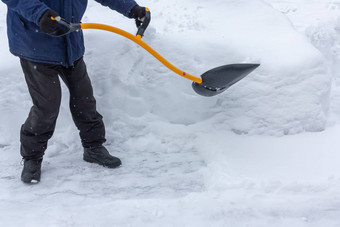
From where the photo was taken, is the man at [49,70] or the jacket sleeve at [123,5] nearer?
the man at [49,70]

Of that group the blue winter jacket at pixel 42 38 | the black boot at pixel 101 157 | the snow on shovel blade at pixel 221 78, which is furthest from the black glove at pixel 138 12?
the black boot at pixel 101 157

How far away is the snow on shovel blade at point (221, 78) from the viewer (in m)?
2.82

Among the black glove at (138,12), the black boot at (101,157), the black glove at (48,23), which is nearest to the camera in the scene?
the black glove at (48,23)

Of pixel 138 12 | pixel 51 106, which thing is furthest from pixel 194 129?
pixel 51 106

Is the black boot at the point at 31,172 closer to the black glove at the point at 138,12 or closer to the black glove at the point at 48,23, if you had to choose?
the black glove at the point at 48,23

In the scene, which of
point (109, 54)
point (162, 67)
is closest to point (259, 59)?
point (162, 67)

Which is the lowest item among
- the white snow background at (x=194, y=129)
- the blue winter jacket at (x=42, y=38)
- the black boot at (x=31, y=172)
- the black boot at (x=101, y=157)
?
the black boot at (x=31, y=172)

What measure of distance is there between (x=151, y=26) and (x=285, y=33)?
1.21m

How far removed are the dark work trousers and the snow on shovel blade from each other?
0.83m

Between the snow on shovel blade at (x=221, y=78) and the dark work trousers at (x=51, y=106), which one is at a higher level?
the snow on shovel blade at (x=221, y=78)

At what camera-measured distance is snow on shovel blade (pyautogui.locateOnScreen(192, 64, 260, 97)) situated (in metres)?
2.82

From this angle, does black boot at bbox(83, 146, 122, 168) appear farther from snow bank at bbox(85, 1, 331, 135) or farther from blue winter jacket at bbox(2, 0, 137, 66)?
blue winter jacket at bbox(2, 0, 137, 66)

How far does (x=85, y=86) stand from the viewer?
9.23 ft

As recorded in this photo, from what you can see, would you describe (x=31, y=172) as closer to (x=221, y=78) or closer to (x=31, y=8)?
(x=31, y=8)
